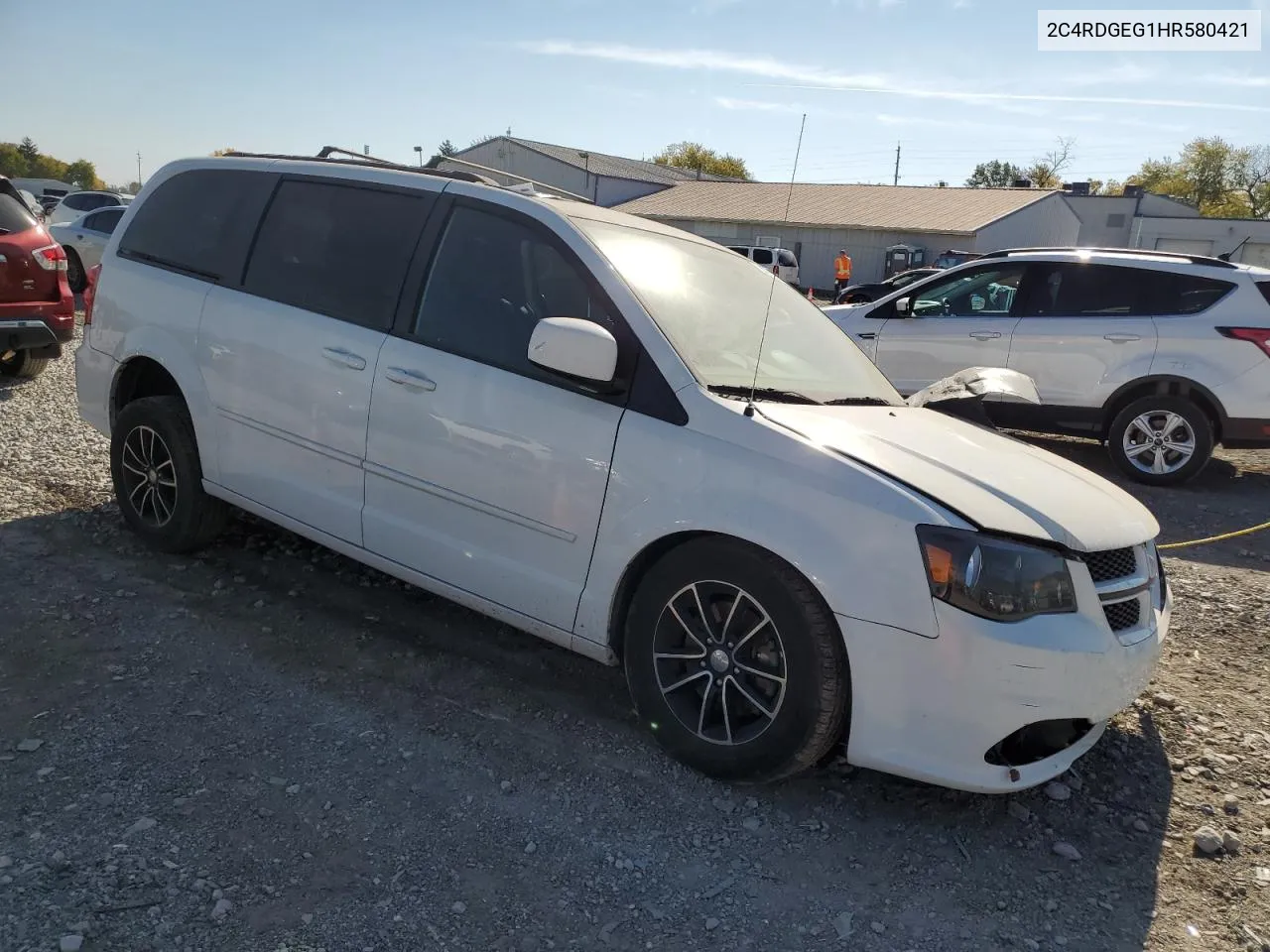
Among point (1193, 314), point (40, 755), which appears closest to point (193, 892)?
point (40, 755)

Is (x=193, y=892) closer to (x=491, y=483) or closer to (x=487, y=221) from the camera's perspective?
(x=491, y=483)

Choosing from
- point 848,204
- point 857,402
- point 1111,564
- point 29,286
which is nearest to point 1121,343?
point 857,402

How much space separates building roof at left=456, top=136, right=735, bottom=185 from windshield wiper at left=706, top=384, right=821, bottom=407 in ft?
175

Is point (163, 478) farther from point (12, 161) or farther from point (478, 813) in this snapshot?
point (12, 161)

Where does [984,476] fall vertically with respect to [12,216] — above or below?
below

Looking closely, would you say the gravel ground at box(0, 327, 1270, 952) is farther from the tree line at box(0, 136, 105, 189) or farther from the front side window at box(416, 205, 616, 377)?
the tree line at box(0, 136, 105, 189)

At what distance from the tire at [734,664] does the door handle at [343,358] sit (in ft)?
5.01

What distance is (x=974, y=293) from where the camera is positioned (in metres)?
8.80

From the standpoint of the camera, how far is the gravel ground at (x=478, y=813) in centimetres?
261

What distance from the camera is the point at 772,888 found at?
281cm

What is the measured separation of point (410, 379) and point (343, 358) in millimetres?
394

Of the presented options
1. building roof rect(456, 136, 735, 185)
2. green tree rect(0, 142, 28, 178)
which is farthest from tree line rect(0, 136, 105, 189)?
building roof rect(456, 136, 735, 185)

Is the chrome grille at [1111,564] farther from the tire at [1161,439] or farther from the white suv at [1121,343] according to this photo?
Answer: the tire at [1161,439]

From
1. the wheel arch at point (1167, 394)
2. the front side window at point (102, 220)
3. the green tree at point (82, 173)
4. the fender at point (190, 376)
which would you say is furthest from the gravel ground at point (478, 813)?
the green tree at point (82, 173)
